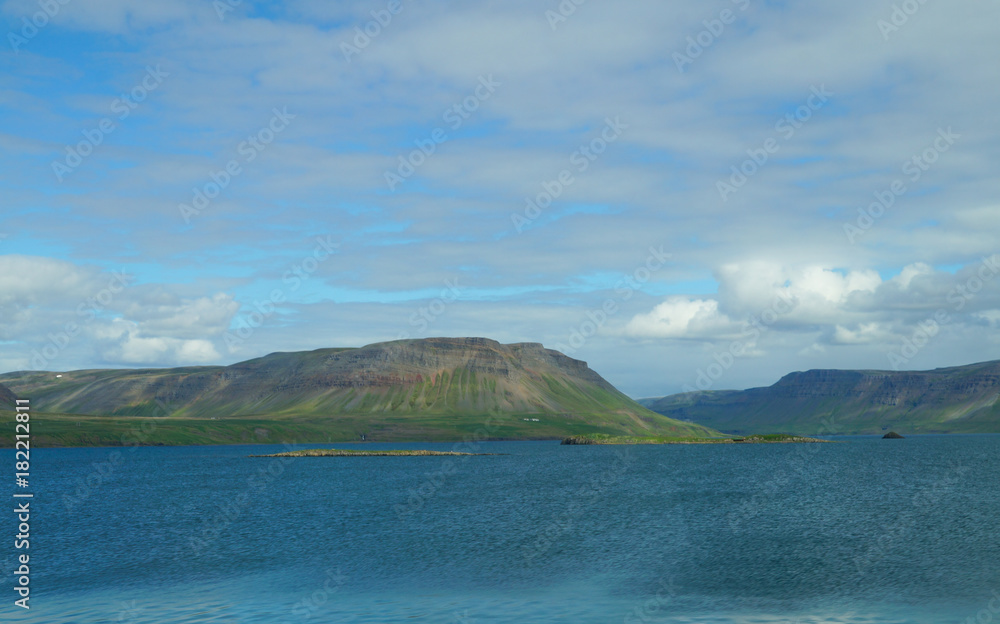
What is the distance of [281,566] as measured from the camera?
5788cm

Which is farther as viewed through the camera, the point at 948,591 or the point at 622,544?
the point at 622,544

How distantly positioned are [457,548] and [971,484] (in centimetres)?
9285

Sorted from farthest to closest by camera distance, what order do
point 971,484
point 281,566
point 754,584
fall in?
1. point 971,484
2. point 281,566
3. point 754,584

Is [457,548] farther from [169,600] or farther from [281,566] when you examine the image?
[169,600]

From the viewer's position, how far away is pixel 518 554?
6141 centimetres

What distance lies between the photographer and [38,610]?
148 ft

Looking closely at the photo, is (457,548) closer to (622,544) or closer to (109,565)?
(622,544)

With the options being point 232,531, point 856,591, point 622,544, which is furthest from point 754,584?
point 232,531

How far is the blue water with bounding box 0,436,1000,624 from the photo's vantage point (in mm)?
44469

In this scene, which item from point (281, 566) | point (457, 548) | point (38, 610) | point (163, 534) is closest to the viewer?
point (38, 610)

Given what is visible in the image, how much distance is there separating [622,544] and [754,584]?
16.5 metres

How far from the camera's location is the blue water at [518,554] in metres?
44.5

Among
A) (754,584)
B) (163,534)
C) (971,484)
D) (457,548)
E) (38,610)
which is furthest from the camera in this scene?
(971,484)

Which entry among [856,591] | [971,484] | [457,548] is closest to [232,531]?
[457,548]
